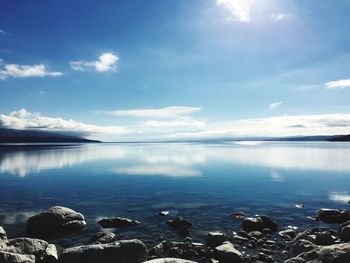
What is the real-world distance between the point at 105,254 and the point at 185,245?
17.2 ft

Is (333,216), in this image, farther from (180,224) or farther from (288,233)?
(180,224)

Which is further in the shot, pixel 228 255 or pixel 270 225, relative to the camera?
pixel 270 225

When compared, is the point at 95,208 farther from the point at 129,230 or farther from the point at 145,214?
the point at 129,230

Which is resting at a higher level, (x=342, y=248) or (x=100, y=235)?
→ (x=342, y=248)

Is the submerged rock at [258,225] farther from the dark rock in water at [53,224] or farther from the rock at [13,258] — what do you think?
the rock at [13,258]

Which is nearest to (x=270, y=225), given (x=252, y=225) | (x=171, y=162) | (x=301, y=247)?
(x=252, y=225)

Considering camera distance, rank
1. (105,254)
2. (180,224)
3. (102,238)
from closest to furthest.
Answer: (105,254)
(102,238)
(180,224)

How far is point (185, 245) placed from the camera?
1869 cm

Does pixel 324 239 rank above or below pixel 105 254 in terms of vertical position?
below

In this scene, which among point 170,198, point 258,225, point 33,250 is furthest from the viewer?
point 170,198

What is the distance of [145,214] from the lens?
26938 mm

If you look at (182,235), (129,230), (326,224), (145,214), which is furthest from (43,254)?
(326,224)

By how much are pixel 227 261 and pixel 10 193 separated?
29296mm

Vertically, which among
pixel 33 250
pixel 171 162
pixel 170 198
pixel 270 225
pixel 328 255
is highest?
pixel 328 255
